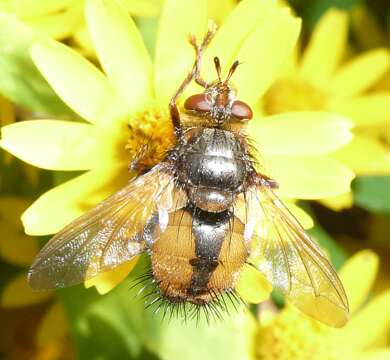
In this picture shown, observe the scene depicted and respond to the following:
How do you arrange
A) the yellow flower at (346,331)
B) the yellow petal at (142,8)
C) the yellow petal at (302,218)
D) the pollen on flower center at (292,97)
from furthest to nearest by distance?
the pollen on flower center at (292,97) < the yellow flower at (346,331) < the yellow petal at (142,8) < the yellow petal at (302,218)

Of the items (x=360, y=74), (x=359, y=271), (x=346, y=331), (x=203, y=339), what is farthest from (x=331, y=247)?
(x=360, y=74)

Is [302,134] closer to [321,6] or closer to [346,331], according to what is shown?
[346,331]

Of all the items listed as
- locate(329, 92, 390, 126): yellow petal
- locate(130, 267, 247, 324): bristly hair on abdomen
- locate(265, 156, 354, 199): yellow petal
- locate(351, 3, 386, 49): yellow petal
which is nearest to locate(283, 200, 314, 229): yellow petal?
locate(265, 156, 354, 199): yellow petal

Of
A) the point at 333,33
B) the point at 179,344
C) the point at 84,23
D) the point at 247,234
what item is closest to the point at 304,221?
the point at 247,234

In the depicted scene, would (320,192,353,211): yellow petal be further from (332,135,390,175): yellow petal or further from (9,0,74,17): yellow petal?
(9,0,74,17): yellow petal

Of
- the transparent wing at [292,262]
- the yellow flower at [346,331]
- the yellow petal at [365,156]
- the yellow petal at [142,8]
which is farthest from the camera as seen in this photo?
the yellow petal at [365,156]

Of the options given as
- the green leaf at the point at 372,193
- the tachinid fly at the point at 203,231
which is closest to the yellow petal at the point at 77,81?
the tachinid fly at the point at 203,231

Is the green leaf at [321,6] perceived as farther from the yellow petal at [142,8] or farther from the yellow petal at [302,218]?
the yellow petal at [302,218]

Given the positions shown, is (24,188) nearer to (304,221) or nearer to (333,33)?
(304,221)
